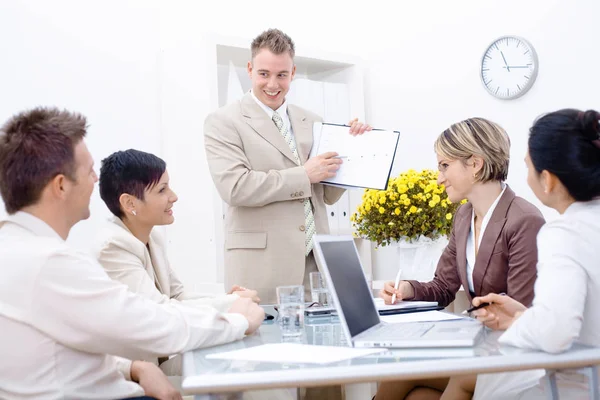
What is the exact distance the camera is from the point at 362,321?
1.51 metres

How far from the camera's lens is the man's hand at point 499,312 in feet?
5.26

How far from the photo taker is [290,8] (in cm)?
459

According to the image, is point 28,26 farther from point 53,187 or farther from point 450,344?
point 450,344

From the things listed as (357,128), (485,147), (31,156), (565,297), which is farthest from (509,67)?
(31,156)

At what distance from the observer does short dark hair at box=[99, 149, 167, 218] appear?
2135 millimetres

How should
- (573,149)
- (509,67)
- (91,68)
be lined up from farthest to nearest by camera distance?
(509,67), (91,68), (573,149)

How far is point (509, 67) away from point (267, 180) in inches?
75.7

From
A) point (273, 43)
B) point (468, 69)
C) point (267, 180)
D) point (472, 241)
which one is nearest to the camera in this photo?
point (472, 241)

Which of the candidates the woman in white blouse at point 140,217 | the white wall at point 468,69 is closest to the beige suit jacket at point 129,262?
the woman in white blouse at point 140,217

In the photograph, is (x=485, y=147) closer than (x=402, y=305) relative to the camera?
No

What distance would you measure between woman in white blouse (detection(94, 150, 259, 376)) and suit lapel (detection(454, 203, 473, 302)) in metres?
0.65

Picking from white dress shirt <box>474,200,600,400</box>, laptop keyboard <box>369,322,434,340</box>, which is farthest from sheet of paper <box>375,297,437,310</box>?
white dress shirt <box>474,200,600,400</box>

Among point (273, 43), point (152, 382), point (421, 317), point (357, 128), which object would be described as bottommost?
point (152, 382)

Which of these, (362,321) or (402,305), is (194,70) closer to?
(402,305)
